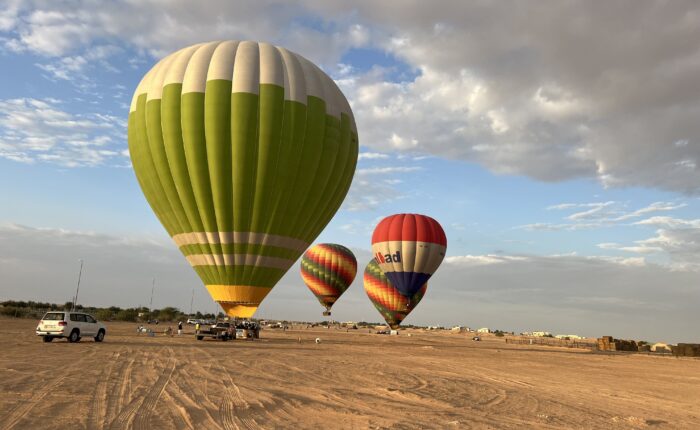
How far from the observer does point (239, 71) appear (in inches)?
1048

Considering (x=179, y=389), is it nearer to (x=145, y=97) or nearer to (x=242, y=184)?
(x=242, y=184)

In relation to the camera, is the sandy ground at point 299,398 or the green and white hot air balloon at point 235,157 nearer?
the sandy ground at point 299,398

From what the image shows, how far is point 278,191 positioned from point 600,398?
1759 centimetres

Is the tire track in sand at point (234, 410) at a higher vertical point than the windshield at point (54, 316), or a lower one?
lower

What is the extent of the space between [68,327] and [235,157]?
1345cm

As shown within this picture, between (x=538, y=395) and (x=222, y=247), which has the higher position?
(x=222, y=247)

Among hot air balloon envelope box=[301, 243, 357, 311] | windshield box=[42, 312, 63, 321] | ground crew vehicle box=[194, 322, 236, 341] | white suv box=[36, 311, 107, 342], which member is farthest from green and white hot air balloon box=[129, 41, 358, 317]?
hot air balloon envelope box=[301, 243, 357, 311]

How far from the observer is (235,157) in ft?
84.6

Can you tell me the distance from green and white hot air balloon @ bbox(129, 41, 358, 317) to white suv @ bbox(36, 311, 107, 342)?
23.9 feet

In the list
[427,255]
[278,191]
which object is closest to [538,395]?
[278,191]

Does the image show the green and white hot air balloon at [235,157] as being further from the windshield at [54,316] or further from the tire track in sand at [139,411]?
the tire track in sand at [139,411]

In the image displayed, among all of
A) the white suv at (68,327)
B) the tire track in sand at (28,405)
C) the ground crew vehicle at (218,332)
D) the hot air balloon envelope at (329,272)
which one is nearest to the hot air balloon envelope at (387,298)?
the hot air balloon envelope at (329,272)

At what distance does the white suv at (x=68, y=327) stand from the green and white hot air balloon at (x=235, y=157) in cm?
729

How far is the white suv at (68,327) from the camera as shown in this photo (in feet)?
89.7
